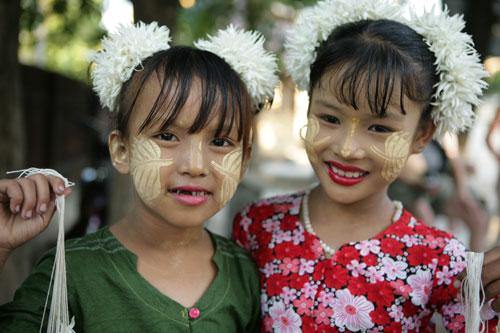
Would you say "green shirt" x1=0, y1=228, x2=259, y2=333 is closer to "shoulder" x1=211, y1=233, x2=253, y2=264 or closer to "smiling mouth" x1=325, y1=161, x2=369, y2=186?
"shoulder" x1=211, y1=233, x2=253, y2=264

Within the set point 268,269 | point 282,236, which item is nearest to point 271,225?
point 282,236

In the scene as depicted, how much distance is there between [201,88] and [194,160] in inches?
9.0

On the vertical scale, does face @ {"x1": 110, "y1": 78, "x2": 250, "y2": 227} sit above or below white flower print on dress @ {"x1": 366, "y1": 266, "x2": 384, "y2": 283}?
above

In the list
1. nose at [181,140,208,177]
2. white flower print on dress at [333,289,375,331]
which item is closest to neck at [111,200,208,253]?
nose at [181,140,208,177]

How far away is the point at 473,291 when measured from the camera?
5.45 feet

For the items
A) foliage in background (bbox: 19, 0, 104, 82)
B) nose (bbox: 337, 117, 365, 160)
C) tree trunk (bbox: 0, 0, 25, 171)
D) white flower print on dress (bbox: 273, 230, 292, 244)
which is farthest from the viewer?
foliage in background (bbox: 19, 0, 104, 82)

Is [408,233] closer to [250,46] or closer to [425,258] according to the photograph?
[425,258]

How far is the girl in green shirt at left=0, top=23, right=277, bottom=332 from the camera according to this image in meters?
1.70

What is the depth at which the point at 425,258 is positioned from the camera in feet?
6.36

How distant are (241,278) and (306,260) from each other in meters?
0.24

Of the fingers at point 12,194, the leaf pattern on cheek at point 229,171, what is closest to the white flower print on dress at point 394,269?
the leaf pattern on cheek at point 229,171

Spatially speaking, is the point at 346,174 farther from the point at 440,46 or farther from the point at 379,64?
the point at 440,46

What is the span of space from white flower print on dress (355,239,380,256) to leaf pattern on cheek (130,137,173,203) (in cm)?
72

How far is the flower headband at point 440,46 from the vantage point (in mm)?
1970
